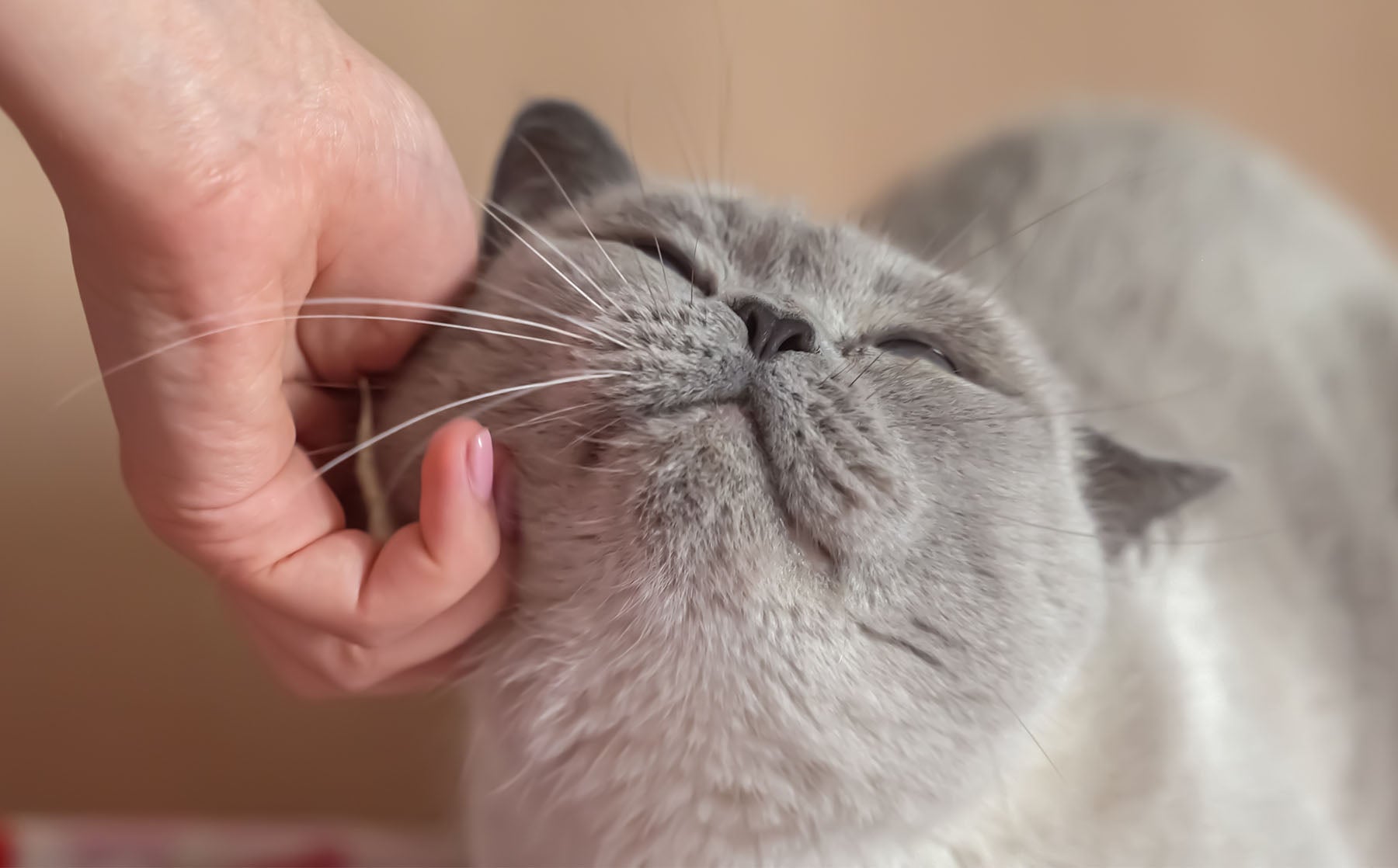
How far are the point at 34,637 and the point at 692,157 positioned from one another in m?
1.10

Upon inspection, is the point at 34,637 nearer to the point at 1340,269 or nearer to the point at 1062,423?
the point at 1062,423

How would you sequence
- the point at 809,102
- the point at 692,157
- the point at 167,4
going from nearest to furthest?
the point at 167,4 < the point at 692,157 < the point at 809,102

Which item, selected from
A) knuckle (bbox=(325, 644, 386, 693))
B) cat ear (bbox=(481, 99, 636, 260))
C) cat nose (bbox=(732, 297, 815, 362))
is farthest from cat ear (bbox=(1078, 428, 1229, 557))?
knuckle (bbox=(325, 644, 386, 693))

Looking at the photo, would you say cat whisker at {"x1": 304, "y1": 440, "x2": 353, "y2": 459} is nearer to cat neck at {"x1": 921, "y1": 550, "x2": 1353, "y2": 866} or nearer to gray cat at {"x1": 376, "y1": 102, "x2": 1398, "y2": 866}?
gray cat at {"x1": 376, "y1": 102, "x2": 1398, "y2": 866}

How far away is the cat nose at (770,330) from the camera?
61cm

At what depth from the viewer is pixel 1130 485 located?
0.87 meters

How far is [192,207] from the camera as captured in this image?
0.53 meters

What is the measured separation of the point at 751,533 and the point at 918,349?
0.26 m

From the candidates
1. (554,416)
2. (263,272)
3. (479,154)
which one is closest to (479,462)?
(554,416)

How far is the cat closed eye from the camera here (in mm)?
740

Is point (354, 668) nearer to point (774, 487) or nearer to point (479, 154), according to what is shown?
point (774, 487)

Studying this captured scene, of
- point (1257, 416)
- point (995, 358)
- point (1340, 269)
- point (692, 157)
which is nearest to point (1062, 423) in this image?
point (995, 358)

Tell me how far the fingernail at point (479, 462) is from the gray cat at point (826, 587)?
4 centimetres

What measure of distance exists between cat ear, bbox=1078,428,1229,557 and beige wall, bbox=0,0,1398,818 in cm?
43
